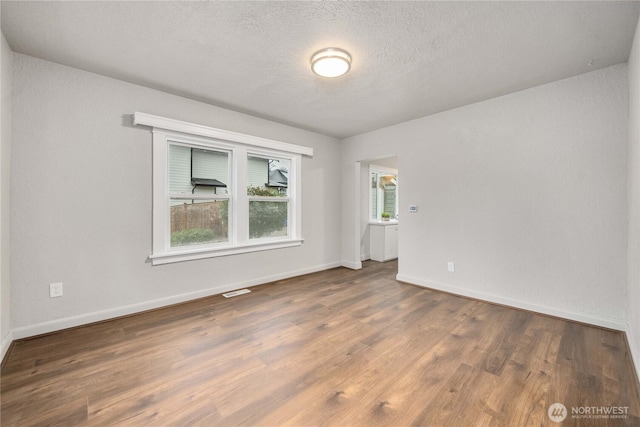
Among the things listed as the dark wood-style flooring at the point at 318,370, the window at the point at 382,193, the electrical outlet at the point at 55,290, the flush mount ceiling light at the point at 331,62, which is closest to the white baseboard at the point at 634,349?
the dark wood-style flooring at the point at 318,370

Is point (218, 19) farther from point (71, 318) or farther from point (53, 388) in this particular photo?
point (71, 318)

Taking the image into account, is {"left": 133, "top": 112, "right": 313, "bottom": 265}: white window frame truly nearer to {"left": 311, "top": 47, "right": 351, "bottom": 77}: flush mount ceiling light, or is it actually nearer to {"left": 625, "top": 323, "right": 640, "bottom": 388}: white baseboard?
{"left": 311, "top": 47, "right": 351, "bottom": 77}: flush mount ceiling light

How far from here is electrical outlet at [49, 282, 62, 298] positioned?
2.47 m

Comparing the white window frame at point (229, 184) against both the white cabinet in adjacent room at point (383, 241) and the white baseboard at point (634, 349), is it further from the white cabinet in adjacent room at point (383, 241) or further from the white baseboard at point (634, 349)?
the white baseboard at point (634, 349)

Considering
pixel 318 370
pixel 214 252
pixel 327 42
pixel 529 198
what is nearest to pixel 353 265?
pixel 214 252

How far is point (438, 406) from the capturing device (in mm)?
1573

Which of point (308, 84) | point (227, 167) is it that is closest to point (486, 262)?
point (308, 84)

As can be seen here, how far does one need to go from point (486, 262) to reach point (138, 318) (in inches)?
160

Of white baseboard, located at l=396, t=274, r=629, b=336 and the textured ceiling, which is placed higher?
the textured ceiling

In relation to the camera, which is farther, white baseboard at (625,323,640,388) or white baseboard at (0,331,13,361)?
white baseboard at (0,331,13,361)

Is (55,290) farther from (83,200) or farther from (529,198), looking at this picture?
(529,198)

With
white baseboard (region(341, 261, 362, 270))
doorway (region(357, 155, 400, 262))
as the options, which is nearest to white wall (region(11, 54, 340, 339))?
white baseboard (region(341, 261, 362, 270))

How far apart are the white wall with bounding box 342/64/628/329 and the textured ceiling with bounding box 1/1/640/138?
14.4 inches

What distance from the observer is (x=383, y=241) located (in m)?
5.77
